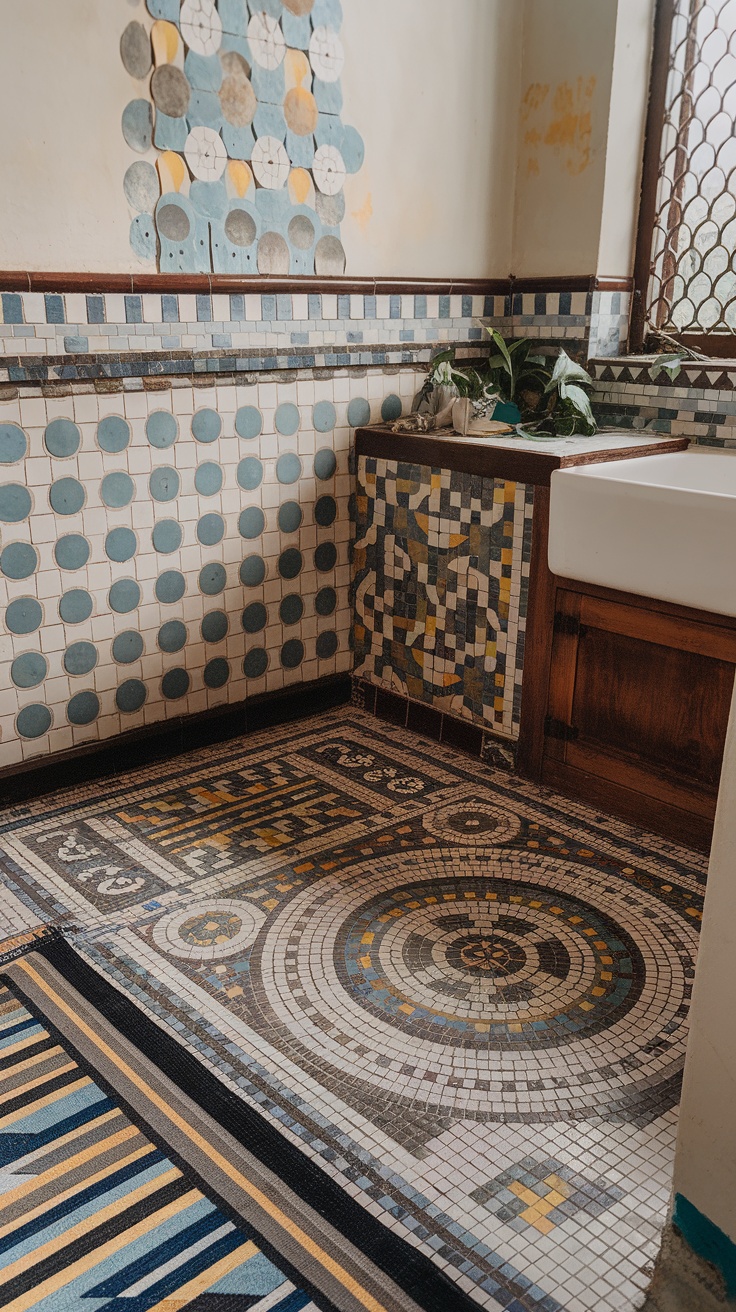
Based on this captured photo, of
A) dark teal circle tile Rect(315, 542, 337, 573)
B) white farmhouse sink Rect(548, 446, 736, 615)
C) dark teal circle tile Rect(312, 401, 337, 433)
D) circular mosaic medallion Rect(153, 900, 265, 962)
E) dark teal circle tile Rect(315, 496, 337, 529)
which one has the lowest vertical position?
circular mosaic medallion Rect(153, 900, 265, 962)

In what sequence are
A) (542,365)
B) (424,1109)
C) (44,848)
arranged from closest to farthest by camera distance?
(424,1109)
(44,848)
(542,365)

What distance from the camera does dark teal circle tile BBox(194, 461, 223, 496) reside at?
289 cm

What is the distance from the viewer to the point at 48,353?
250 centimetres

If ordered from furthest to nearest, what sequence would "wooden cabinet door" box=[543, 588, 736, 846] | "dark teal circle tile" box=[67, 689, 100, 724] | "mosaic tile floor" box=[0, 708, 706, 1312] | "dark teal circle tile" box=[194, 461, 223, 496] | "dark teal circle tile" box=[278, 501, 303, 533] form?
Answer: "dark teal circle tile" box=[278, 501, 303, 533] < "dark teal circle tile" box=[194, 461, 223, 496] < "dark teal circle tile" box=[67, 689, 100, 724] < "wooden cabinet door" box=[543, 588, 736, 846] < "mosaic tile floor" box=[0, 708, 706, 1312]

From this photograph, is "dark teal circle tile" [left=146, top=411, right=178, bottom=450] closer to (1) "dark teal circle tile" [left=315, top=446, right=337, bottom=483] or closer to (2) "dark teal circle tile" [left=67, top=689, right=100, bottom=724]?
(1) "dark teal circle tile" [left=315, top=446, right=337, bottom=483]

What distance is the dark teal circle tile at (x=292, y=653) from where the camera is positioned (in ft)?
10.7

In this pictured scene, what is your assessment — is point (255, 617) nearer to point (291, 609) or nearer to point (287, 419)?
point (291, 609)

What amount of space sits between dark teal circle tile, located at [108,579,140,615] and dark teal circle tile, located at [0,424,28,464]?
440 mm

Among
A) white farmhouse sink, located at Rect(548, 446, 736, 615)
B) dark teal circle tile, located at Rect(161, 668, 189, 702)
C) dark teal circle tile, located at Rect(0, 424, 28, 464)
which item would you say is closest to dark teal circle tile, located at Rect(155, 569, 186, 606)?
dark teal circle tile, located at Rect(161, 668, 189, 702)

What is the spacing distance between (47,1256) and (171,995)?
0.57 metres

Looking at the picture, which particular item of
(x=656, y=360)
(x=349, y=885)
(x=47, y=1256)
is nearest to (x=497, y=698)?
(x=349, y=885)

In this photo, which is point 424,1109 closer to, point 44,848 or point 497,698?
point 44,848

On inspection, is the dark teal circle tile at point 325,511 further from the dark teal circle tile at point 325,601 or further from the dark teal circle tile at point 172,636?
the dark teal circle tile at point 172,636

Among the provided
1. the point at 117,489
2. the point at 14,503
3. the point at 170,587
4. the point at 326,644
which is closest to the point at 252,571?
the point at 170,587
